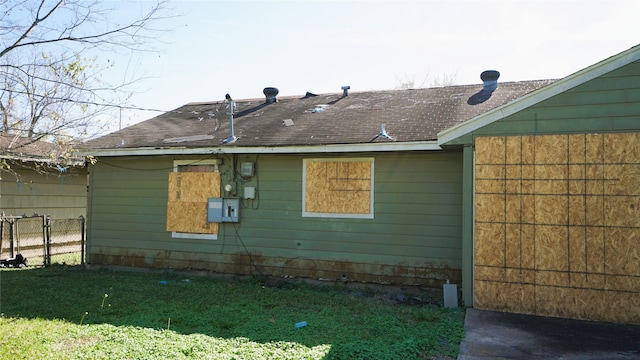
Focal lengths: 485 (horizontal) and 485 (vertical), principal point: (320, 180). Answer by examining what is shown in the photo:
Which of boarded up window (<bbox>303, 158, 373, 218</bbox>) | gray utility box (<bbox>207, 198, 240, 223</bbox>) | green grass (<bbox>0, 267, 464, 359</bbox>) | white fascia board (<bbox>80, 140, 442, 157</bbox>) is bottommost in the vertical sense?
green grass (<bbox>0, 267, 464, 359</bbox>)

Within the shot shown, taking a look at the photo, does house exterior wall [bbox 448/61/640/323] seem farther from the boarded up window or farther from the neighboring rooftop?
the boarded up window

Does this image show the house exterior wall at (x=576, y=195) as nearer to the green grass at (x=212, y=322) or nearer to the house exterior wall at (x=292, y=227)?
the green grass at (x=212, y=322)

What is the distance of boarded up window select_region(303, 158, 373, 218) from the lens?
27.3 feet

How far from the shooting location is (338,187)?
27.9 feet

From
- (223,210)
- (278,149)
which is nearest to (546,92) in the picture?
(278,149)

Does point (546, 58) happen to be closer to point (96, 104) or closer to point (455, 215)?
point (455, 215)

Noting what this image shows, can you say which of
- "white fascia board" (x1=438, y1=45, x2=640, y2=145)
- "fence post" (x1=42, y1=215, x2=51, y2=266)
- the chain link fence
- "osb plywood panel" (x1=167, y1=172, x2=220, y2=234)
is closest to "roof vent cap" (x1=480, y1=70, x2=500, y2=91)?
"white fascia board" (x1=438, y1=45, x2=640, y2=145)

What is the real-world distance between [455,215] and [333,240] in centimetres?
215

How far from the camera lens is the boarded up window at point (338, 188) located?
8.34 meters

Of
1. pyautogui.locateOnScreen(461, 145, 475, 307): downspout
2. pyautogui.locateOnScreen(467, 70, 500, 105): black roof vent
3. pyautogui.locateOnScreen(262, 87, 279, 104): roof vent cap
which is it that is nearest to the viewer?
pyautogui.locateOnScreen(461, 145, 475, 307): downspout

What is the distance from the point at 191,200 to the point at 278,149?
2281mm

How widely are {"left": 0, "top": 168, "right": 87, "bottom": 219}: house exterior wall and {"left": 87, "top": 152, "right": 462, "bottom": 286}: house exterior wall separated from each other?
2960mm

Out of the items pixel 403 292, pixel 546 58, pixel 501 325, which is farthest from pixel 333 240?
pixel 546 58

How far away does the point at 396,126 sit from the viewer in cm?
852
